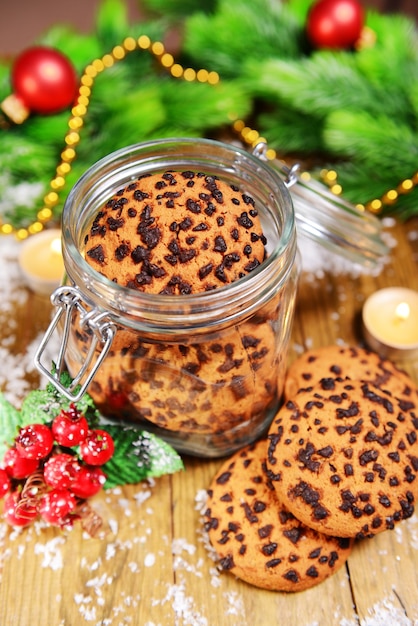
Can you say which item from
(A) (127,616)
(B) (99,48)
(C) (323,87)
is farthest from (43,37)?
(A) (127,616)

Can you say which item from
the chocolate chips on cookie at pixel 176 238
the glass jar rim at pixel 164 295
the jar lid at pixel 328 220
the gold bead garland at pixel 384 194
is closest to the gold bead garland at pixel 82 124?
the gold bead garland at pixel 384 194

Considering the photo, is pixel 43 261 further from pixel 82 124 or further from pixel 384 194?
pixel 384 194

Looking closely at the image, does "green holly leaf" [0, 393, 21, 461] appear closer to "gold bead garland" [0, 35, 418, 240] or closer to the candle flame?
"gold bead garland" [0, 35, 418, 240]

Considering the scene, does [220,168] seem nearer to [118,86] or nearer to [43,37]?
[118,86]

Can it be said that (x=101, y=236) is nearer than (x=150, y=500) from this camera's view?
Yes

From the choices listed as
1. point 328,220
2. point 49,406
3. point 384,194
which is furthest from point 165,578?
point 384,194

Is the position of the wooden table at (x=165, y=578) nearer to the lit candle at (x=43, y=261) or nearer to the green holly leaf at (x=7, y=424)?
the green holly leaf at (x=7, y=424)
